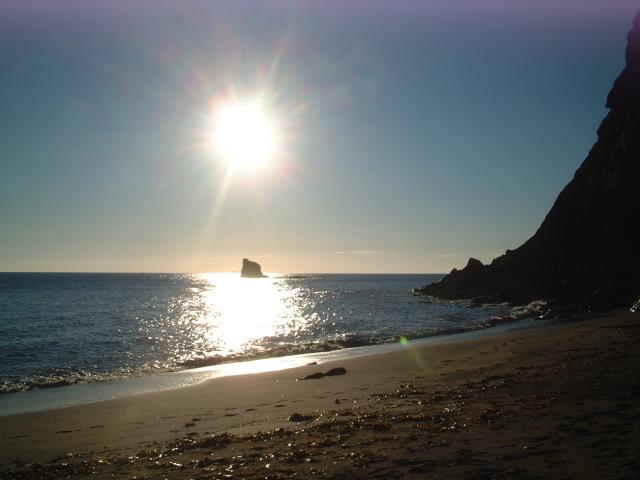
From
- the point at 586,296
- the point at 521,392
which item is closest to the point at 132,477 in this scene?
the point at 521,392

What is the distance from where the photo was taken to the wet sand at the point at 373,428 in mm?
7375

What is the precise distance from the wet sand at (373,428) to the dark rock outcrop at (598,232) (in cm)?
3144

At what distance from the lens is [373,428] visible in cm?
962

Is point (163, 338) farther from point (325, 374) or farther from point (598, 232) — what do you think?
point (598, 232)

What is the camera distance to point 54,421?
547 inches

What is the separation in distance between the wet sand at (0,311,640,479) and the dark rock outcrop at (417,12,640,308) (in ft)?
103

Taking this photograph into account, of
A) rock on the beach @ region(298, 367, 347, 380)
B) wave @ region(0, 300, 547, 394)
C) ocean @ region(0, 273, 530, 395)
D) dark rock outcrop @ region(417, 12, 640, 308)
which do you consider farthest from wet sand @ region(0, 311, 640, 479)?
dark rock outcrop @ region(417, 12, 640, 308)

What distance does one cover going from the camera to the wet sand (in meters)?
7.38

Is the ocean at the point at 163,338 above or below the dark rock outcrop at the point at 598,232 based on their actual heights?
below

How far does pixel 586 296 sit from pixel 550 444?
143 feet

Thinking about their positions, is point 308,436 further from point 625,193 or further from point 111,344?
point 625,193

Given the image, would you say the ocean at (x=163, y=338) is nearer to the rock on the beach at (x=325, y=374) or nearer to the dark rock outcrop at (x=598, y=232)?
the dark rock outcrop at (x=598, y=232)

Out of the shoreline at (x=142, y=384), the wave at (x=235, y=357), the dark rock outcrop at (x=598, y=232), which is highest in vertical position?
the dark rock outcrop at (x=598, y=232)

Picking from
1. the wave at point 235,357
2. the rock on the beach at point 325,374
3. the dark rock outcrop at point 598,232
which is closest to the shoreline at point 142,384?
the wave at point 235,357
